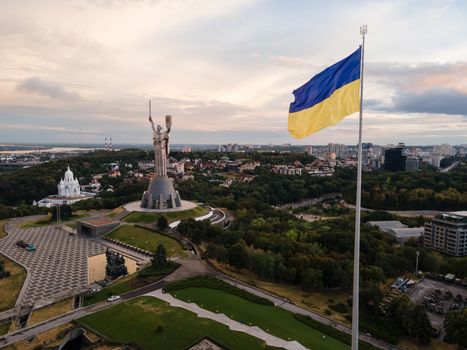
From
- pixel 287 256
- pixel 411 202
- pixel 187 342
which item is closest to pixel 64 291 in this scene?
pixel 187 342

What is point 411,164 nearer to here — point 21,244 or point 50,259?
point 50,259

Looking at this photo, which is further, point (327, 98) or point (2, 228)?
point (2, 228)

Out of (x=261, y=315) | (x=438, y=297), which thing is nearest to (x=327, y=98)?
(x=261, y=315)

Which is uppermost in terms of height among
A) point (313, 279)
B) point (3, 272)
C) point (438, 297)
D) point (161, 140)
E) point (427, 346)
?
point (161, 140)

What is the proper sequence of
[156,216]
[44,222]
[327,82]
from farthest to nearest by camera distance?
1. [44,222]
2. [156,216]
3. [327,82]

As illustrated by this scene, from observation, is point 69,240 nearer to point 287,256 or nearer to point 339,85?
point 287,256

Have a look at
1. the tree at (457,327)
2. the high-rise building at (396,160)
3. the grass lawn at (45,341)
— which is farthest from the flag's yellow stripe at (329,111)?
the high-rise building at (396,160)
